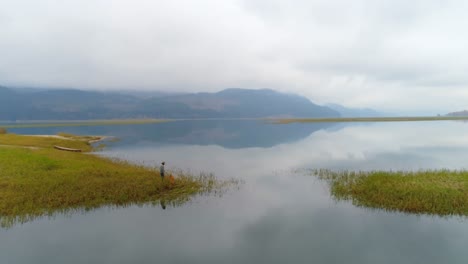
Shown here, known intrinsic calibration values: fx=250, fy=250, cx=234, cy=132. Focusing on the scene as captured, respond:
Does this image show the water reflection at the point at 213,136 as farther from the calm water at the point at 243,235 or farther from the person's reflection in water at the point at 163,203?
the calm water at the point at 243,235

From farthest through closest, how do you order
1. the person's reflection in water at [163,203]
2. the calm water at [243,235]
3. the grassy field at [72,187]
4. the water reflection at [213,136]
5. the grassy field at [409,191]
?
the water reflection at [213,136]
the person's reflection in water at [163,203]
the grassy field at [409,191]
the grassy field at [72,187]
the calm water at [243,235]

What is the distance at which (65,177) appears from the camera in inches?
1089

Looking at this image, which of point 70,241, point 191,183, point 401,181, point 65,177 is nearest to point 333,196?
point 401,181

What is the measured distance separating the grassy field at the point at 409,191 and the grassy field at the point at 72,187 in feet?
48.4

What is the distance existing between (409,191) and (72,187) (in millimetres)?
33517

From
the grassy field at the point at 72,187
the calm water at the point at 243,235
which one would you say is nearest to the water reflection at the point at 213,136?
the grassy field at the point at 72,187

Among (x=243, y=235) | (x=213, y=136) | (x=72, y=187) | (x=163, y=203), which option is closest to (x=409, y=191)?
(x=243, y=235)

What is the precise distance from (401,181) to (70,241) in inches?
1249

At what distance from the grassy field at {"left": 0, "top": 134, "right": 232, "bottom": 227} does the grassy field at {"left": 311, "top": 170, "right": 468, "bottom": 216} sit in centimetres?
1475

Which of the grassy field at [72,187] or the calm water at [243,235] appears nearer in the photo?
the calm water at [243,235]

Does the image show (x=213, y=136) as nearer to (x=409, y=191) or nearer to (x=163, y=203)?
(x=163, y=203)

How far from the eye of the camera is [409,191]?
80.3ft

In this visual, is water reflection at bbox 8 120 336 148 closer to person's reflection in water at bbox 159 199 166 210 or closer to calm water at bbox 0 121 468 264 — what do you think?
person's reflection in water at bbox 159 199 166 210

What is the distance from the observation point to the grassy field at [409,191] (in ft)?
70.8
